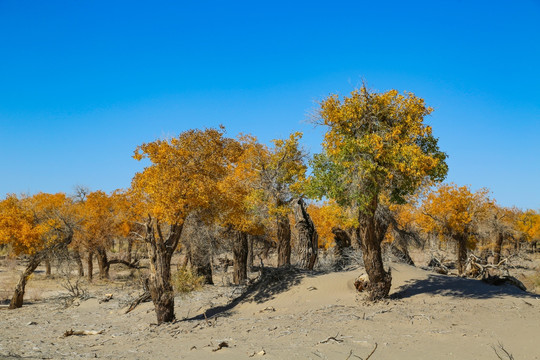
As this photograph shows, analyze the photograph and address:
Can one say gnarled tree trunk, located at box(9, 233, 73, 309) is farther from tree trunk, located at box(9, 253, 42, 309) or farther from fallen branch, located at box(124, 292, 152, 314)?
fallen branch, located at box(124, 292, 152, 314)

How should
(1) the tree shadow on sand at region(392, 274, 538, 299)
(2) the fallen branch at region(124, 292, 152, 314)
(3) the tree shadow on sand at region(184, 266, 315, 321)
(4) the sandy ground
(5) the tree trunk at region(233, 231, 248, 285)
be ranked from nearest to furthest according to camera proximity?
(4) the sandy ground → (1) the tree shadow on sand at region(392, 274, 538, 299) → (3) the tree shadow on sand at region(184, 266, 315, 321) → (2) the fallen branch at region(124, 292, 152, 314) → (5) the tree trunk at region(233, 231, 248, 285)

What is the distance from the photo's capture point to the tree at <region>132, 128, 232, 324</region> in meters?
16.4

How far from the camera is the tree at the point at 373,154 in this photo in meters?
15.3

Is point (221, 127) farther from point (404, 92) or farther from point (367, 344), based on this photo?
point (367, 344)

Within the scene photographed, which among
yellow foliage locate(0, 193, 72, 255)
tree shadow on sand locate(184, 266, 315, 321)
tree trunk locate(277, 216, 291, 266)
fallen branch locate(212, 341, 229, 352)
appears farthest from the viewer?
tree trunk locate(277, 216, 291, 266)

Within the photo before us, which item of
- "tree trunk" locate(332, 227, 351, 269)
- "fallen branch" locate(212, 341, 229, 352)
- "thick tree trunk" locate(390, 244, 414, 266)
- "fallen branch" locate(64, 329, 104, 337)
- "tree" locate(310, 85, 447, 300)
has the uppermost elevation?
"tree" locate(310, 85, 447, 300)

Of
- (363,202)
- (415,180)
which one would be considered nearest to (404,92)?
(415,180)

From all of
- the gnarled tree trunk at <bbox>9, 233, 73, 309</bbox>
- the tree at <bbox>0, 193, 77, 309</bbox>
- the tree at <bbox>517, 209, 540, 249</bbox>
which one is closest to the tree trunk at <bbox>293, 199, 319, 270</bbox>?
the tree at <bbox>0, 193, 77, 309</bbox>

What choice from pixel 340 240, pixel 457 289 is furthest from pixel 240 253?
pixel 457 289

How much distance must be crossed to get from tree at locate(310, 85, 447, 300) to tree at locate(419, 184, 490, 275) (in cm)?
1462

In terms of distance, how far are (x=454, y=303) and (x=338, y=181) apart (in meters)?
5.64

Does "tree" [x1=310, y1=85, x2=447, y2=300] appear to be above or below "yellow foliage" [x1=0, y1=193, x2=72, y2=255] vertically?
above

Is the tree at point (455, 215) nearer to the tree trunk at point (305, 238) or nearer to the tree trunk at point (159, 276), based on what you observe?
the tree trunk at point (305, 238)

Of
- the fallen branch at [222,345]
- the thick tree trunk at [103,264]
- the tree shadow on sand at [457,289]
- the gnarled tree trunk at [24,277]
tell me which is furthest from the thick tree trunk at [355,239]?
the thick tree trunk at [103,264]
